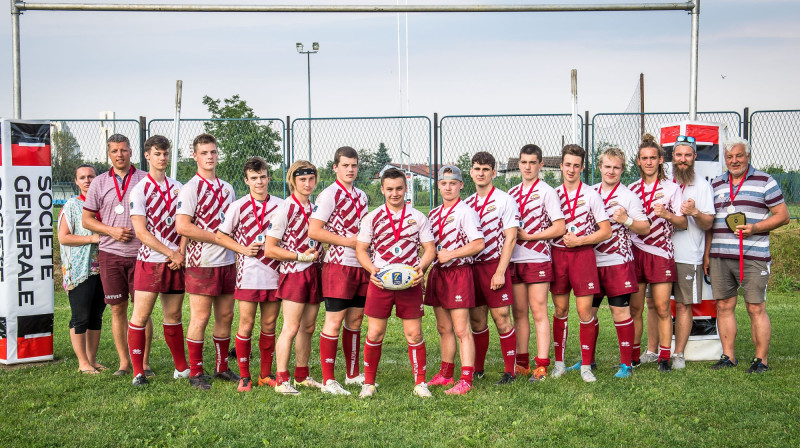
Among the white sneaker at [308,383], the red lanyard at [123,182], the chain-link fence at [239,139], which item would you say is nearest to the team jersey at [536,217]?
the white sneaker at [308,383]

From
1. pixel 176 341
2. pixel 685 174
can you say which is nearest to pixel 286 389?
pixel 176 341

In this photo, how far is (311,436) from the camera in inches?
175

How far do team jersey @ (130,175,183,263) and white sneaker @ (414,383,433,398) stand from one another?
239cm

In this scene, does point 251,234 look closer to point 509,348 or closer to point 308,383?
point 308,383

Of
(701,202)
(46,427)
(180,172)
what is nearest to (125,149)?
(46,427)

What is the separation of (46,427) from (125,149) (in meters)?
2.55

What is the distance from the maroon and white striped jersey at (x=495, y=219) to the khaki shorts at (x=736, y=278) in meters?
2.12

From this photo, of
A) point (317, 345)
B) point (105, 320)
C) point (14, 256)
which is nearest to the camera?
point (14, 256)

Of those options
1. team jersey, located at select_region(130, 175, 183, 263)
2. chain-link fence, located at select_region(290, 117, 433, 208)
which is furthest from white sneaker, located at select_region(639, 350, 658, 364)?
chain-link fence, located at select_region(290, 117, 433, 208)

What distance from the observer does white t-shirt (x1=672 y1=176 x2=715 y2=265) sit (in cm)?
639

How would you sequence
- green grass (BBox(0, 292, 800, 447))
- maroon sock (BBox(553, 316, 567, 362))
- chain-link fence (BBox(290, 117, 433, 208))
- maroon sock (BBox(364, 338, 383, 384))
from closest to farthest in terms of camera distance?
green grass (BBox(0, 292, 800, 447)), maroon sock (BBox(364, 338, 383, 384)), maroon sock (BBox(553, 316, 567, 362)), chain-link fence (BBox(290, 117, 433, 208))

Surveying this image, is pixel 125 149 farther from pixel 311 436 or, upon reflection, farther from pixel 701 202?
pixel 701 202

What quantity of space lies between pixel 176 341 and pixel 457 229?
266 centimetres

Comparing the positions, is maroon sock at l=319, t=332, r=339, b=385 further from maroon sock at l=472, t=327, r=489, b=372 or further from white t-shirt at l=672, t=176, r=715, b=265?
white t-shirt at l=672, t=176, r=715, b=265
